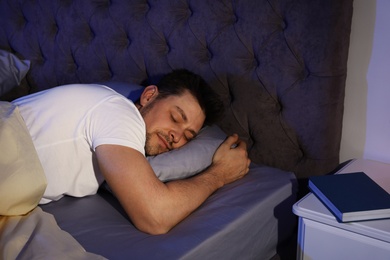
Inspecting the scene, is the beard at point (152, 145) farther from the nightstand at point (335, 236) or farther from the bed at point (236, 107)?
the nightstand at point (335, 236)

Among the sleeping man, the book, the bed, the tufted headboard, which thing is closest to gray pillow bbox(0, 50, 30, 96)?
the tufted headboard

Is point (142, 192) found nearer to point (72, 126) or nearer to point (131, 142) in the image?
point (131, 142)

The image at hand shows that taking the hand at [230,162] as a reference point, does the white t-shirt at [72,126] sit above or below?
above

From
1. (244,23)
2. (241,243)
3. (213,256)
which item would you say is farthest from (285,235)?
(244,23)

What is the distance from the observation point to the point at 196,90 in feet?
4.23

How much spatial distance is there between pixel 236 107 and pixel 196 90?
0.16m

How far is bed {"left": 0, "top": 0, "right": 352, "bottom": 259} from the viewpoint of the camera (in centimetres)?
94

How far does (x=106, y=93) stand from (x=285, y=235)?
716 millimetres

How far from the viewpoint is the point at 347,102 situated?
1.24 metres

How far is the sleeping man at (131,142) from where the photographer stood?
96 cm

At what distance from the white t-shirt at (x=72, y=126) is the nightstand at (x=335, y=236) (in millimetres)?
449

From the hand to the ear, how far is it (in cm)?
29

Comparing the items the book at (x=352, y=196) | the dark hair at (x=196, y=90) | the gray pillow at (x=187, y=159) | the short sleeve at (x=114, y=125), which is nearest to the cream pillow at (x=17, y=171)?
the short sleeve at (x=114, y=125)

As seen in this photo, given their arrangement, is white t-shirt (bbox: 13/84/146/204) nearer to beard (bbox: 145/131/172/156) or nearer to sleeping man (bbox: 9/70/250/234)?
sleeping man (bbox: 9/70/250/234)
